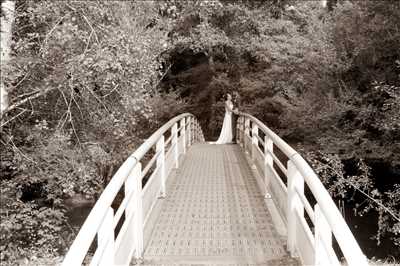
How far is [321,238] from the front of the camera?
373cm

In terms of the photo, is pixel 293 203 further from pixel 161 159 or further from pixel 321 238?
pixel 161 159

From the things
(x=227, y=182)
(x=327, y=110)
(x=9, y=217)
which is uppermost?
(x=327, y=110)

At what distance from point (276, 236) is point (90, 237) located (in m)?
3.90

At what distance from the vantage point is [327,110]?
45.6 feet

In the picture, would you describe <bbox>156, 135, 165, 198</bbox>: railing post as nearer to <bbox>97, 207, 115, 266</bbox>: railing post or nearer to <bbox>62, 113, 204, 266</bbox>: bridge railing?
<bbox>62, 113, 204, 266</bbox>: bridge railing

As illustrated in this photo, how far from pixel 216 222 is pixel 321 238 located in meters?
3.38

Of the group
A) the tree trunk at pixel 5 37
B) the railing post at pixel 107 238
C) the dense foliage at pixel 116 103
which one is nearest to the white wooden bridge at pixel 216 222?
the railing post at pixel 107 238

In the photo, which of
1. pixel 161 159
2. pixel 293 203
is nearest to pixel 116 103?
pixel 161 159

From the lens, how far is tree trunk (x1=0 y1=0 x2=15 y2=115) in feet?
30.0

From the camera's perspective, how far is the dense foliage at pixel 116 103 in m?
10.1

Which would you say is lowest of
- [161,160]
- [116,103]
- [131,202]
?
[161,160]

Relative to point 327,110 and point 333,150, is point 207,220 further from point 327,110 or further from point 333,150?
point 327,110

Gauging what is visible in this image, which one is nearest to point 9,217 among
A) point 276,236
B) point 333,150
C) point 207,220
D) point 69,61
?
point 69,61

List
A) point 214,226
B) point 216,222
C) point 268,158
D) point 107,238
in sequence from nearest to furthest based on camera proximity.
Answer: point 107,238 → point 214,226 → point 216,222 → point 268,158
